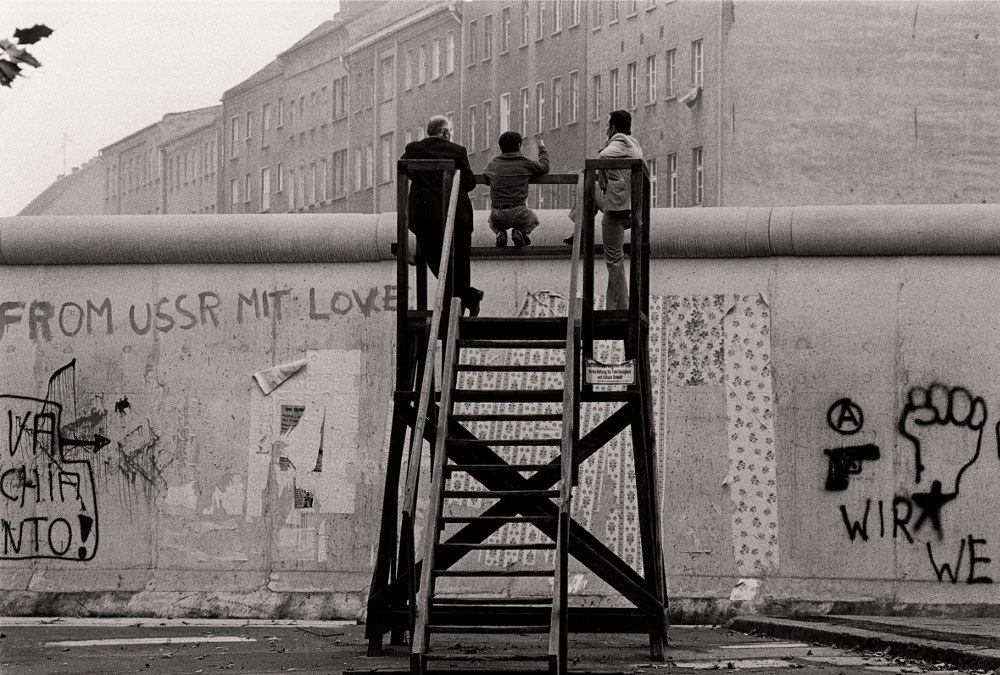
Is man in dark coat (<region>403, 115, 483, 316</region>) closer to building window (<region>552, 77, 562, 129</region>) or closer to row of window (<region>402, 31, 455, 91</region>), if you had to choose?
building window (<region>552, 77, 562, 129</region>)

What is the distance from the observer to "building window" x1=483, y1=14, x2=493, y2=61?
2921 inches

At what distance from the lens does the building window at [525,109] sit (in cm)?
7138

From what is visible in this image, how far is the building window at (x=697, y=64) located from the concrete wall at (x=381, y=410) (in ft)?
150

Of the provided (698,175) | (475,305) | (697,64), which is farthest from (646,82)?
(475,305)

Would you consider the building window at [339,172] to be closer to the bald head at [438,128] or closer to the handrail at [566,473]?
the bald head at [438,128]

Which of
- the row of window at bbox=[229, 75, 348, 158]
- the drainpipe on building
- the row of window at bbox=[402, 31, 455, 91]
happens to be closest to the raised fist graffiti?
the drainpipe on building

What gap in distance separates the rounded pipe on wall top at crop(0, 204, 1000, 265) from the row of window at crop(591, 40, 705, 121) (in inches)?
1778

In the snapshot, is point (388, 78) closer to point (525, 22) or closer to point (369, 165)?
point (369, 165)

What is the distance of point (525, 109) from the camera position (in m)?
71.8

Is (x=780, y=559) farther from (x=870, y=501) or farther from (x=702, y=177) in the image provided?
(x=702, y=177)

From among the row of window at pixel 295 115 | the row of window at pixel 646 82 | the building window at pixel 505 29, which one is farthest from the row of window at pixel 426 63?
the row of window at pixel 646 82

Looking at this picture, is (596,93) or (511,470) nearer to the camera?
(511,470)

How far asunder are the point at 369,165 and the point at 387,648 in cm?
6992

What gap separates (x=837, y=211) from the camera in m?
15.5
